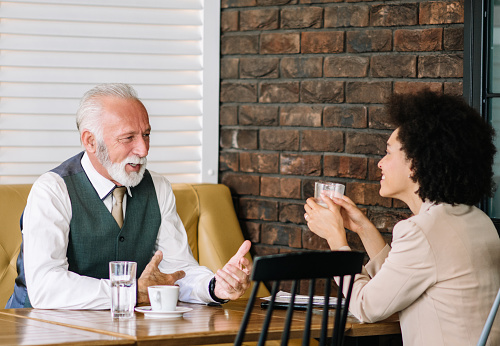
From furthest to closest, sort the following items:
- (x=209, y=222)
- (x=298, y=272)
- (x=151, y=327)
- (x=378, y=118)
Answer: (x=209, y=222) < (x=378, y=118) < (x=151, y=327) < (x=298, y=272)

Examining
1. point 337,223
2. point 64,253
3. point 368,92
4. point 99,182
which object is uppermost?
point 368,92

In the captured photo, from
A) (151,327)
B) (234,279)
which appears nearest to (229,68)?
(234,279)

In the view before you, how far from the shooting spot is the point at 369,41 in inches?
A: 125

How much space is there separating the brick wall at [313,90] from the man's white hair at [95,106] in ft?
3.06

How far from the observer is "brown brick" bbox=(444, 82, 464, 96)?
2.96 m

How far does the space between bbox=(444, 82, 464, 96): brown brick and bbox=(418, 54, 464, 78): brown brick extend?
0.10 ft

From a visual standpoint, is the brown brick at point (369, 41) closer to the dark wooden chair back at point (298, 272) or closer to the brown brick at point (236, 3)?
the brown brick at point (236, 3)

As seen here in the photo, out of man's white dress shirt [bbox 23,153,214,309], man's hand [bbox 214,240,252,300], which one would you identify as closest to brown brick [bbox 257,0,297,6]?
man's white dress shirt [bbox 23,153,214,309]

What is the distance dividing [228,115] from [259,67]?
0.28 metres

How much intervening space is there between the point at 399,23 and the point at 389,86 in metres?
0.26

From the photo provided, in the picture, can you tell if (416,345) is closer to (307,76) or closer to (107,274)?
(107,274)

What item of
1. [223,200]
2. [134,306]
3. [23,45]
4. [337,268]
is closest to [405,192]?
[337,268]

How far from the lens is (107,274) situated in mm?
2646

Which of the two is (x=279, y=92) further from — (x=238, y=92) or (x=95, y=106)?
(x=95, y=106)
